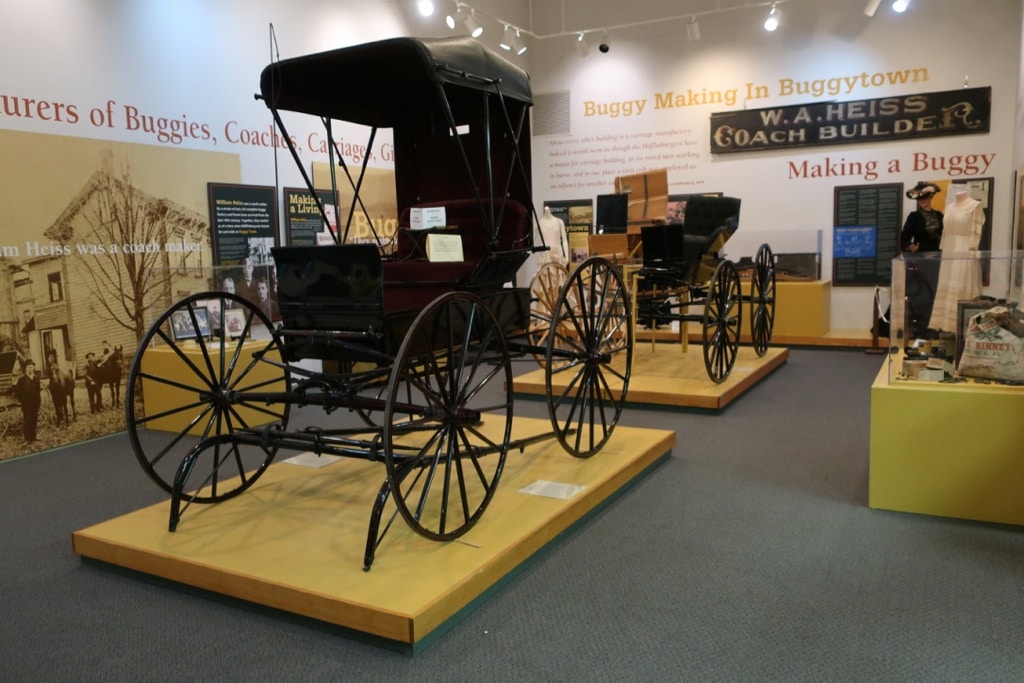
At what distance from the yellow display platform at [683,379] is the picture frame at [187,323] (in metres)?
2.34

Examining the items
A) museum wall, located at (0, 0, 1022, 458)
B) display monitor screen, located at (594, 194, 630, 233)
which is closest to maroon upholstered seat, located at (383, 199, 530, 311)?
museum wall, located at (0, 0, 1022, 458)

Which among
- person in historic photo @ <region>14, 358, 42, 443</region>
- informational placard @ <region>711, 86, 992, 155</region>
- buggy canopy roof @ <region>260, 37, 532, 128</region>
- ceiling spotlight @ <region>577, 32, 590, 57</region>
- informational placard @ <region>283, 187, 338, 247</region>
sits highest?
ceiling spotlight @ <region>577, 32, 590, 57</region>

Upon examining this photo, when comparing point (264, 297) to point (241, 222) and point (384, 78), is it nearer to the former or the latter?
point (241, 222)

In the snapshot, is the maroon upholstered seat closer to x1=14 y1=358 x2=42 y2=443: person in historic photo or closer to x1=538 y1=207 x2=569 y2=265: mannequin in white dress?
x1=14 y1=358 x2=42 y2=443: person in historic photo

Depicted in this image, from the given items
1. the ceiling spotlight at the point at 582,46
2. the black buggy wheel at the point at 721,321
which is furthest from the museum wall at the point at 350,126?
the black buggy wheel at the point at 721,321

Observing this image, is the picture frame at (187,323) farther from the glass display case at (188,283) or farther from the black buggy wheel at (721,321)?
the black buggy wheel at (721,321)

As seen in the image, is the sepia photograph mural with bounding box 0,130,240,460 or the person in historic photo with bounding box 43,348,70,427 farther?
the person in historic photo with bounding box 43,348,70,427

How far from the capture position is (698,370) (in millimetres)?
6750

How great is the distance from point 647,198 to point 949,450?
4637mm

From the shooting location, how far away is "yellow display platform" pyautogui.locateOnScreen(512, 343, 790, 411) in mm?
5836

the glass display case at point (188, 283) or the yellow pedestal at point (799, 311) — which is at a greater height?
the glass display case at point (188, 283)

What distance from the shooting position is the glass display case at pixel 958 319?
348cm

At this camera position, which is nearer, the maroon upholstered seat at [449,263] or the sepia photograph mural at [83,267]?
the maroon upholstered seat at [449,263]

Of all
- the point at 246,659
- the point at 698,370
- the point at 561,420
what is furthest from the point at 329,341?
the point at 698,370
